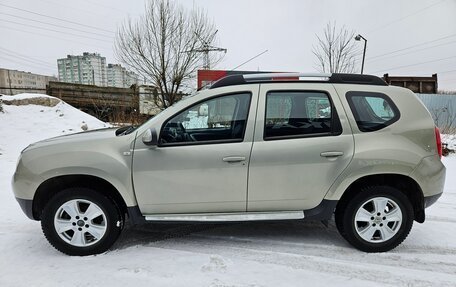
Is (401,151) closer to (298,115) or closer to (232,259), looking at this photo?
(298,115)

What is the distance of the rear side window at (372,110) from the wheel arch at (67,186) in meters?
2.59

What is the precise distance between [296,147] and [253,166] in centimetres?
47

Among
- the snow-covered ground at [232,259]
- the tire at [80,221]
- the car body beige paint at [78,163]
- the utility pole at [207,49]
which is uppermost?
the utility pole at [207,49]

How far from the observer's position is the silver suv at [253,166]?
10.0 feet

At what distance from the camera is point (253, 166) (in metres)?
3.04

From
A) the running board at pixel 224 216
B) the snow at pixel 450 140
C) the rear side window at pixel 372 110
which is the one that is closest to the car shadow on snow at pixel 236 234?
the running board at pixel 224 216

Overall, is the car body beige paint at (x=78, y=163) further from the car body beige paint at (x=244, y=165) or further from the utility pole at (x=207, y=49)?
the utility pole at (x=207, y=49)

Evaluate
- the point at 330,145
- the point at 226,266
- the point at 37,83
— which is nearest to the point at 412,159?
the point at 330,145

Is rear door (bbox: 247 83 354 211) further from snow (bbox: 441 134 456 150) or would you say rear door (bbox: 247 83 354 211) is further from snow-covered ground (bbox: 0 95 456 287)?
snow (bbox: 441 134 456 150)

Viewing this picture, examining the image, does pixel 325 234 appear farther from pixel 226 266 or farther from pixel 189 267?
pixel 189 267

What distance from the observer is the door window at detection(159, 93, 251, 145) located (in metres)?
3.11

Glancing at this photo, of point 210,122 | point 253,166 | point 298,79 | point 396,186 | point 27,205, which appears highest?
point 298,79

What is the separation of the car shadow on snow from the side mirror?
1026 mm

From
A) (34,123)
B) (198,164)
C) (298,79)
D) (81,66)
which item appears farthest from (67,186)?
(81,66)
